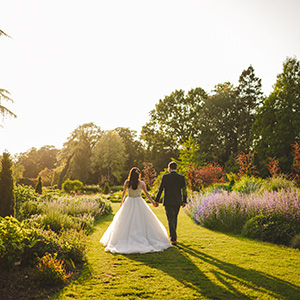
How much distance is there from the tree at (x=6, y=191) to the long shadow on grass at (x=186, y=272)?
159 inches

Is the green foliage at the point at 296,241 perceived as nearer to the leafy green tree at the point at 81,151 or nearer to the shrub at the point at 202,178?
the shrub at the point at 202,178

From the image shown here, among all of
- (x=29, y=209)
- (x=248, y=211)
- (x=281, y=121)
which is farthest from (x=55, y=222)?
(x=281, y=121)

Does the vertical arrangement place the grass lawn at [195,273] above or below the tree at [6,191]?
below

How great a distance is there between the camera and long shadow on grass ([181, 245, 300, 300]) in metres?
3.86

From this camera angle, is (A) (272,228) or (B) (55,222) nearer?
(A) (272,228)

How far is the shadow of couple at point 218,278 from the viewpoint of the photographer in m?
3.83

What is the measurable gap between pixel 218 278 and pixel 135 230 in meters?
2.50

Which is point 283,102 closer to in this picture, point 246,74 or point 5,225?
point 246,74

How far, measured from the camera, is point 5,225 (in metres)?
4.29

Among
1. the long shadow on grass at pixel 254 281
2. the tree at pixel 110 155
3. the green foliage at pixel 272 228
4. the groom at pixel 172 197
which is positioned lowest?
the long shadow on grass at pixel 254 281

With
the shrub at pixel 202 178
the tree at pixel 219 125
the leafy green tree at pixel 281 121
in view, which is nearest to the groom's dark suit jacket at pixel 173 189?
the shrub at pixel 202 178

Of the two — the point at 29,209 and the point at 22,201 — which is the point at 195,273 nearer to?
the point at 29,209

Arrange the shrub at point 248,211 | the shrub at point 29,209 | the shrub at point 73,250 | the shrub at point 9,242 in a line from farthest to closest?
the shrub at point 29,209 → the shrub at point 248,211 → the shrub at point 73,250 → the shrub at point 9,242

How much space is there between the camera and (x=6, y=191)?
314 inches
